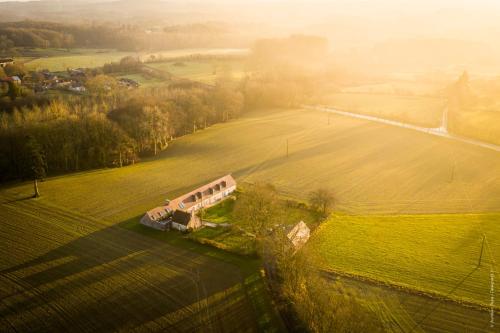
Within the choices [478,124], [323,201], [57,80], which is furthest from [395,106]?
[57,80]

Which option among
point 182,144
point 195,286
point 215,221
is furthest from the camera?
point 182,144

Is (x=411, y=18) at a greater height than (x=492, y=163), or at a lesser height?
greater

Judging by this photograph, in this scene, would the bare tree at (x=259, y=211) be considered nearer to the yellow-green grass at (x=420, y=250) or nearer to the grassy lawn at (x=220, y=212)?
the grassy lawn at (x=220, y=212)

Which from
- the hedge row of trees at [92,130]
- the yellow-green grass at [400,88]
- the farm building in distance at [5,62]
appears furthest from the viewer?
the yellow-green grass at [400,88]

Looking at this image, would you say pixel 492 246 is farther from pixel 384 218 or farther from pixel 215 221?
pixel 215 221

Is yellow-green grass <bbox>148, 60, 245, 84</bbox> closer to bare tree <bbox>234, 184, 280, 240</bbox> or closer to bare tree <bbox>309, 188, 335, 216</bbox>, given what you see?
bare tree <bbox>309, 188, 335, 216</bbox>

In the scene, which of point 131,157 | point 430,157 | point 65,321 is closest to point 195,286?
point 65,321

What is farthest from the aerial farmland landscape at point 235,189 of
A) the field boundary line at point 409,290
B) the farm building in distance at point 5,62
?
the farm building in distance at point 5,62

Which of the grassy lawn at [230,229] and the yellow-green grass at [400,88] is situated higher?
the yellow-green grass at [400,88]
